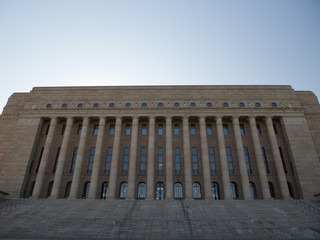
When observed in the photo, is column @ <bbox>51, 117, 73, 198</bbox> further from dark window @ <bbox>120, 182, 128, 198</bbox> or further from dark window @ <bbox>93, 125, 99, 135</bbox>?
dark window @ <bbox>120, 182, 128, 198</bbox>

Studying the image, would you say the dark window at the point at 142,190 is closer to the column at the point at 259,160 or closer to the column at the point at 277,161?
the column at the point at 259,160

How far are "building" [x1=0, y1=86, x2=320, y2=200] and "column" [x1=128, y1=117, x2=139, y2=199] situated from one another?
5.9 inches

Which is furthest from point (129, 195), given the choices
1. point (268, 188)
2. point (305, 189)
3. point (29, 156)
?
point (305, 189)

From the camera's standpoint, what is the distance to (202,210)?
23266 millimetres

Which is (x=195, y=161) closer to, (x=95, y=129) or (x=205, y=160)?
(x=205, y=160)

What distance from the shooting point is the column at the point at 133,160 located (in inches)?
1238

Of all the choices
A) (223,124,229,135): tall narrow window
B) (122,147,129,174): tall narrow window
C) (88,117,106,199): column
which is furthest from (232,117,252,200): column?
(88,117,106,199): column

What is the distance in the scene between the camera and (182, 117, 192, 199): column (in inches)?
1230

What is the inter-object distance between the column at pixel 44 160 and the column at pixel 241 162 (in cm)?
2925

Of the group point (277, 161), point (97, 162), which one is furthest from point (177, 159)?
point (277, 161)

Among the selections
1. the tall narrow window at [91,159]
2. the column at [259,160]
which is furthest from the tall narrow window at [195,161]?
the tall narrow window at [91,159]

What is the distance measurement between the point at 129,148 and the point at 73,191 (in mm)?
10388

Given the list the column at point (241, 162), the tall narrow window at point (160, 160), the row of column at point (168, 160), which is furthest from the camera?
the tall narrow window at point (160, 160)

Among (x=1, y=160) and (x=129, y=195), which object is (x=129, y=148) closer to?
(x=129, y=195)
